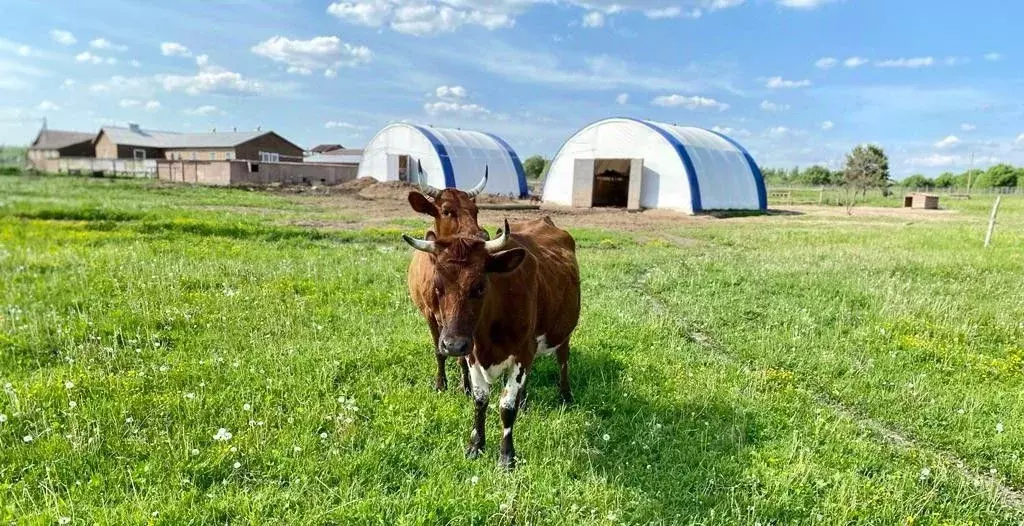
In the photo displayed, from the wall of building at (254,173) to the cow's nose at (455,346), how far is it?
123 ft

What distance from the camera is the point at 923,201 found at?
146ft

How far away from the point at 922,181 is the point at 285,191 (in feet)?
410

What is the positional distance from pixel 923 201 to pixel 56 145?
53.7 metres

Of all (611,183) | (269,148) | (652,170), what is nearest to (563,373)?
(652,170)

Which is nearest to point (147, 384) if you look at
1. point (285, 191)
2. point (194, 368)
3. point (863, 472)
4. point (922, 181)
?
point (194, 368)

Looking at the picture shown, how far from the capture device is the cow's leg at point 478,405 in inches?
200

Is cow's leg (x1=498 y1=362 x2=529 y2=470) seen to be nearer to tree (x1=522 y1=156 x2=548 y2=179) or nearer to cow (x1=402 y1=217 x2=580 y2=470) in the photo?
cow (x1=402 y1=217 x2=580 y2=470)

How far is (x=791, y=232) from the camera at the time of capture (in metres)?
22.7

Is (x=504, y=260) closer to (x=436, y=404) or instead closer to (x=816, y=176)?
(x=436, y=404)

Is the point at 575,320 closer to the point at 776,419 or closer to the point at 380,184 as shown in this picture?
the point at 776,419

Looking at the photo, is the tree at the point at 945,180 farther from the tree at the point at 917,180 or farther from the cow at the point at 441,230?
the cow at the point at 441,230

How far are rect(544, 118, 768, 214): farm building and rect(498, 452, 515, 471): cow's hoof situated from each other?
29104mm

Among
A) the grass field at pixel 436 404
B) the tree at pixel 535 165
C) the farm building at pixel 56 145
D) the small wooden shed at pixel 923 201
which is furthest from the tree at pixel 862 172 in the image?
the tree at pixel 535 165

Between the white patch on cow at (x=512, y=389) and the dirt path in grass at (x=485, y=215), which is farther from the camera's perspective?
the dirt path in grass at (x=485, y=215)
